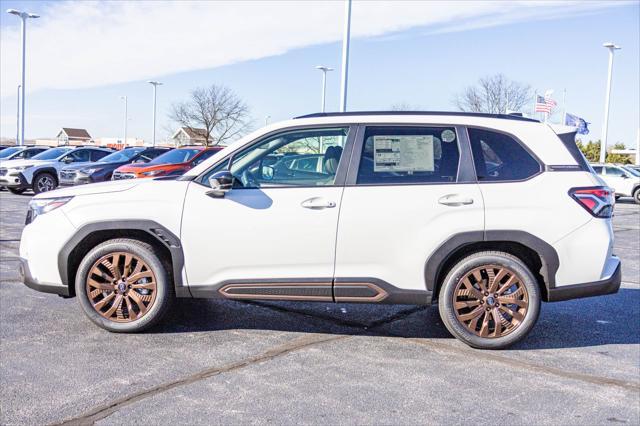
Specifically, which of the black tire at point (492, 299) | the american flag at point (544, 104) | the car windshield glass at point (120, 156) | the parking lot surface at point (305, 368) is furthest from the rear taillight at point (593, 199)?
the american flag at point (544, 104)

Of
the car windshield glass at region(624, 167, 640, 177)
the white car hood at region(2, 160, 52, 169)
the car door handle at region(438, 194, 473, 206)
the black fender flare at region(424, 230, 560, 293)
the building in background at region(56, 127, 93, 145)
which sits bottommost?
the black fender flare at region(424, 230, 560, 293)

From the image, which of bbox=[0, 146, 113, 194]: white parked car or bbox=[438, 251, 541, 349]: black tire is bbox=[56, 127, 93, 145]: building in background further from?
bbox=[438, 251, 541, 349]: black tire

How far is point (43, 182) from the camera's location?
19.9 metres

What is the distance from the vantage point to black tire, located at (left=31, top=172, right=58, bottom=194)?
19641 millimetres

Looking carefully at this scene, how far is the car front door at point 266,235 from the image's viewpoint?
4.88 meters

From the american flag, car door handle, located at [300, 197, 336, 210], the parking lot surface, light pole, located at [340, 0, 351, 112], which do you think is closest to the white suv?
car door handle, located at [300, 197, 336, 210]

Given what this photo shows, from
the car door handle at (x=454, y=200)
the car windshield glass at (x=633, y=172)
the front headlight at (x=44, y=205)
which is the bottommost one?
the front headlight at (x=44, y=205)

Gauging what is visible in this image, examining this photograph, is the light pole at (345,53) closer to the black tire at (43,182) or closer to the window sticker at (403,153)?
the black tire at (43,182)

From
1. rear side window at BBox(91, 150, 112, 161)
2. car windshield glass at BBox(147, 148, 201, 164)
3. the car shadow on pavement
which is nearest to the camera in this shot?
the car shadow on pavement

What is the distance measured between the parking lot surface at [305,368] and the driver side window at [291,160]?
4.11 feet

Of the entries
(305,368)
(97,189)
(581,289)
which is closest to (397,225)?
(305,368)

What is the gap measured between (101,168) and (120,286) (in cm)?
1485

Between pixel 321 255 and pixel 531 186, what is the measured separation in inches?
66.5

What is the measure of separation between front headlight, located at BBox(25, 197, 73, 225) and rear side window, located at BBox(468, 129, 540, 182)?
10.7 feet
